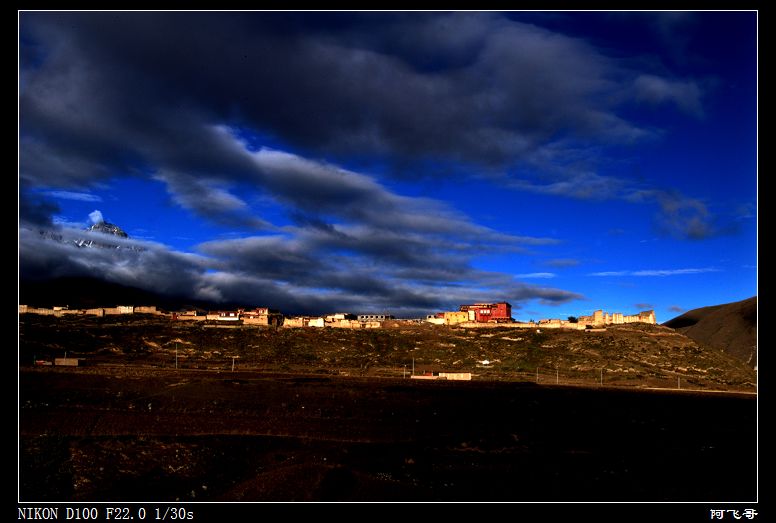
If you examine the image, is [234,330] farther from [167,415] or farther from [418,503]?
[418,503]

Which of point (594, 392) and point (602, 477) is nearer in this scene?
point (602, 477)

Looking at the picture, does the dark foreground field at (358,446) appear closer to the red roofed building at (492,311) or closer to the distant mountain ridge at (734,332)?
the distant mountain ridge at (734,332)

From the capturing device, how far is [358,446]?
78.5 feet

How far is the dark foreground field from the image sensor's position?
57.2ft

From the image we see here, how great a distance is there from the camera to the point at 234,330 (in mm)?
98438

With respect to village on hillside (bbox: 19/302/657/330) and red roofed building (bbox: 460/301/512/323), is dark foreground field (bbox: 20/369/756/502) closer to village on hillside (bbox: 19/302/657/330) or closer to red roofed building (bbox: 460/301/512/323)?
village on hillside (bbox: 19/302/657/330)

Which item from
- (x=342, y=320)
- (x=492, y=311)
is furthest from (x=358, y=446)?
(x=492, y=311)

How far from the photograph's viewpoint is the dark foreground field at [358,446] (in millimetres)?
17422

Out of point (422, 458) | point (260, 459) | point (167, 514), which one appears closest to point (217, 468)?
point (260, 459)

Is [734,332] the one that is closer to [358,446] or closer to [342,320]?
[342,320]
